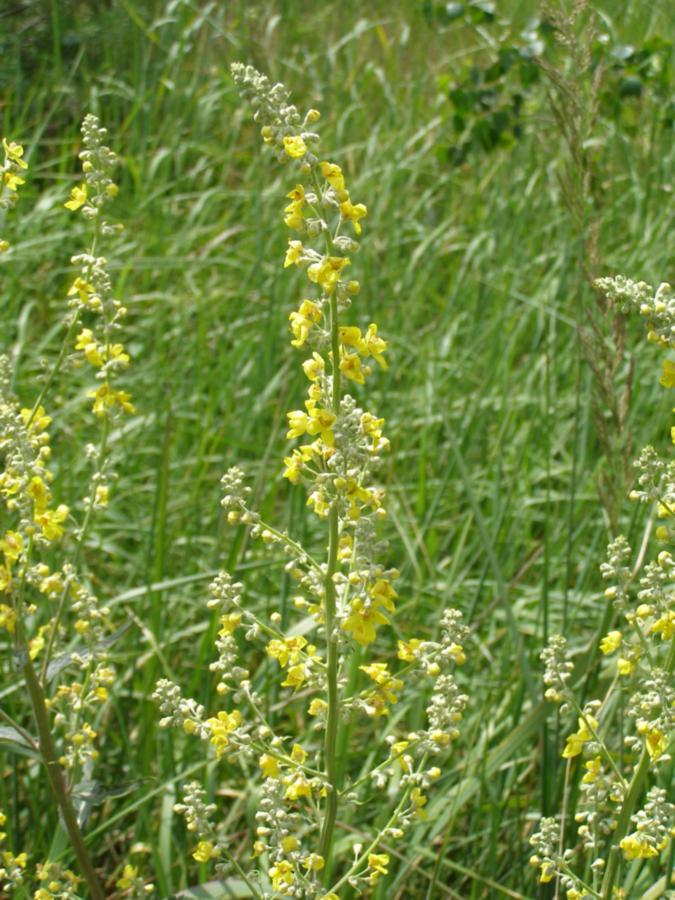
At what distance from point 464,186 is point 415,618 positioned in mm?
3168

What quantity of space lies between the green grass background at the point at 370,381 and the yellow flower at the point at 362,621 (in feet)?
2.70

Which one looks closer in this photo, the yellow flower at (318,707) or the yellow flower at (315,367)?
the yellow flower at (315,367)

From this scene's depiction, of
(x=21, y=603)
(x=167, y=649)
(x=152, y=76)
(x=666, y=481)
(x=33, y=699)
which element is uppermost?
(x=152, y=76)

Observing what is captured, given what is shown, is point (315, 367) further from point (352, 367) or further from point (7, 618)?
point (7, 618)

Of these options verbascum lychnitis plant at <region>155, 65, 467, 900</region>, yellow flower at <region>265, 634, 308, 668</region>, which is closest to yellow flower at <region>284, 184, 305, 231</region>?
verbascum lychnitis plant at <region>155, 65, 467, 900</region>

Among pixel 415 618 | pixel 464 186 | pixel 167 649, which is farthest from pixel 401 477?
pixel 464 186

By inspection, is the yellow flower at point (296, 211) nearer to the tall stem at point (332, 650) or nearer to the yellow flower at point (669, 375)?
the tall stem at point (332, 650)

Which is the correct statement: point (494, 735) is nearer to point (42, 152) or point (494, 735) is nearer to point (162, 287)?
point (162, 287)

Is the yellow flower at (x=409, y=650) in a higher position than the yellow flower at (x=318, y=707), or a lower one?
higher

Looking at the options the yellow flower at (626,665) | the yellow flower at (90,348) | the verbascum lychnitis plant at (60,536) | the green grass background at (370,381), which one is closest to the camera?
the yellow flower at (626,665)

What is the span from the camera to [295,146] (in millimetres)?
1594

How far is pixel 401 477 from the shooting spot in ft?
14.2

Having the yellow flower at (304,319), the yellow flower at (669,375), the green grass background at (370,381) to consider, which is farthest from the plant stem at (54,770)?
the yellow flower at (669,375)

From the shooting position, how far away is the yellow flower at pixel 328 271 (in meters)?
1.62
